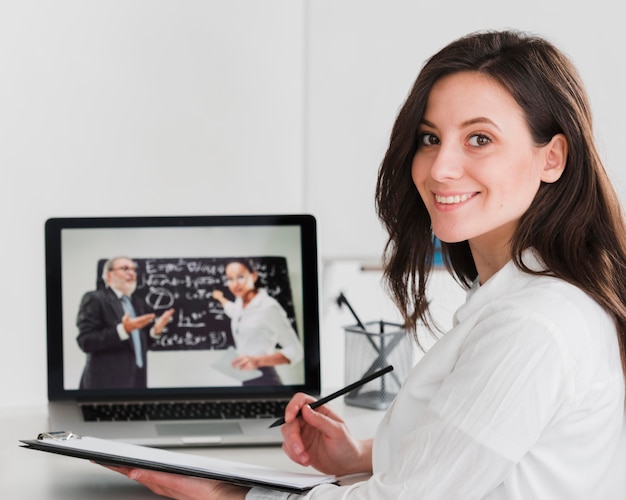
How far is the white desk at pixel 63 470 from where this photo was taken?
121cm

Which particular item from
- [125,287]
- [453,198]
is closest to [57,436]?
[125,287]

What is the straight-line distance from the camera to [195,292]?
5.20ft

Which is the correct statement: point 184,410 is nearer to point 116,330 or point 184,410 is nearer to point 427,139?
point 116,330

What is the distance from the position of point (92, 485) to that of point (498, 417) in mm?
581

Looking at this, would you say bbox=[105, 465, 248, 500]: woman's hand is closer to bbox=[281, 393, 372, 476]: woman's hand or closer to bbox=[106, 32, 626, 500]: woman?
bbox=[106, 32, 626, 500]: woman

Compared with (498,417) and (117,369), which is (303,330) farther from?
(498,417)

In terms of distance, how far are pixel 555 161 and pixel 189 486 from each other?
588 millimetres

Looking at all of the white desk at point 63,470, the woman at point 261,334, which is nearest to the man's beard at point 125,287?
the woman at point 261,334

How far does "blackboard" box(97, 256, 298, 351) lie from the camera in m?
1.57

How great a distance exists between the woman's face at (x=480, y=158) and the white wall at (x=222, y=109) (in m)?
0.98

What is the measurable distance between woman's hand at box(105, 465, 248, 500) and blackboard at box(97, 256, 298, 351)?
0.43 m

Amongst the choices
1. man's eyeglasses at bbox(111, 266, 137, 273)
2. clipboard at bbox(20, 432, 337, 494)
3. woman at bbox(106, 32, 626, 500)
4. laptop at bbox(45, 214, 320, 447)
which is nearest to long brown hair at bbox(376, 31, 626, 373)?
woman at bbox(106, 32, 626, 500)

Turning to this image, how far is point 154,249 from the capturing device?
5.18 ft

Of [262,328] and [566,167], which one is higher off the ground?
[566,167]
